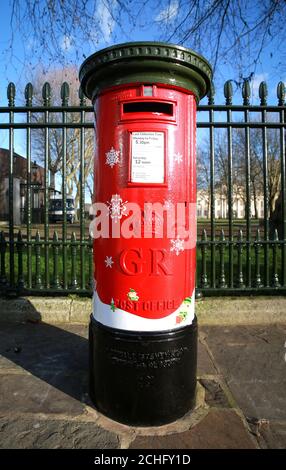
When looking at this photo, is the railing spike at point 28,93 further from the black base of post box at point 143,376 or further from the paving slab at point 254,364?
the paving slab at point 254,364

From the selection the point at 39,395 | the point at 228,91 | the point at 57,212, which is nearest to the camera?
the point at 39,395

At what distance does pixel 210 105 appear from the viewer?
430cm

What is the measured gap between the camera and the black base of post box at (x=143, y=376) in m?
2.30

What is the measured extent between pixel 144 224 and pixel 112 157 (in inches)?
19.9

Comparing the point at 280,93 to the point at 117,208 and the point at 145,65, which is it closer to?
the point at 145,65

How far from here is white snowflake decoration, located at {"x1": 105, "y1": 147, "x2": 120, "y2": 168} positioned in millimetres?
2310

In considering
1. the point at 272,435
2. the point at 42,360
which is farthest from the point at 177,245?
the point at 42,360

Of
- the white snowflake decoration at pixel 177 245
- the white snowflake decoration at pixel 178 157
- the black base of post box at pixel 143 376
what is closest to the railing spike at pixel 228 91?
the white snowflake decoration at pixel 178 157

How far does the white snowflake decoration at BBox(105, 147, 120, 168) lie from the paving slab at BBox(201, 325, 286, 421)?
1.96 metres

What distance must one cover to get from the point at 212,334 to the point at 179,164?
2389 millimetres

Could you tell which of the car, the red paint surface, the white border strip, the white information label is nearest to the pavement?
the white border strip

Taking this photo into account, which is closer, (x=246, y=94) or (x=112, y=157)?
(x=112, y=157)

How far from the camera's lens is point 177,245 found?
7.74 feet
